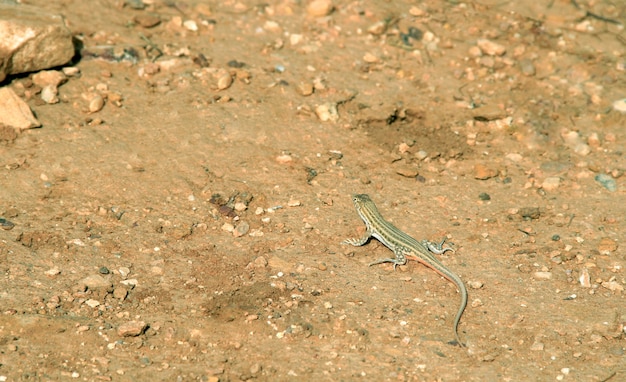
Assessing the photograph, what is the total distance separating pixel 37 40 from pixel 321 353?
4836mm

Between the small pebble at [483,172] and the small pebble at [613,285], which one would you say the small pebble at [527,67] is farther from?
the small pebble at [613,285]

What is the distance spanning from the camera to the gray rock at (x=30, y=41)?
7531 mm

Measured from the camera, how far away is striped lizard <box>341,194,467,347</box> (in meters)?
6.18

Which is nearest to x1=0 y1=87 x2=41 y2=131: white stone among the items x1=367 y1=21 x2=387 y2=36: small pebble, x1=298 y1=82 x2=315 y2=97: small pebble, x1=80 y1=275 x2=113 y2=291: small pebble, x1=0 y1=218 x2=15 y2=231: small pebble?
x1=0 y1=218 x2=15 y2=231: small pebble

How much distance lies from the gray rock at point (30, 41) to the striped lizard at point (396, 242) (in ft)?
12.5

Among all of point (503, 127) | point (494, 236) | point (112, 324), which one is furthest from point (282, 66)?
point (112, 324)

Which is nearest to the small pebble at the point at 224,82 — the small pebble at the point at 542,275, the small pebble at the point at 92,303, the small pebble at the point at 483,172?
the small pebble at the point at 483,172

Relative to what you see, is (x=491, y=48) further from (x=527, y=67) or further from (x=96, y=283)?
(x=96, y=283)

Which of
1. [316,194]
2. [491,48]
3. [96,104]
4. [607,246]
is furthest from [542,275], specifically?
[96,104]

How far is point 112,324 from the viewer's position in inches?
213

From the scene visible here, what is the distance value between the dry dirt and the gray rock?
9.5 inches

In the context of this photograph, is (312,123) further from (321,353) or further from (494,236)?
(321,353)

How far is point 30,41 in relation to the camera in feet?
25.0

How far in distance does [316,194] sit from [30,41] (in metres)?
3.59
